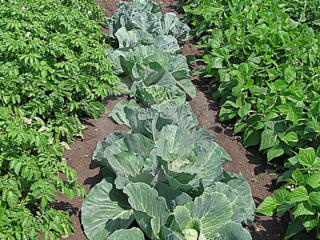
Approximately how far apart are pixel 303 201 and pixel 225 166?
117 cm

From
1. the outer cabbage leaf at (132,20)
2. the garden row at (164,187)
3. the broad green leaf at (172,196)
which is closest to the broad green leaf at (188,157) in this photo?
the garden row at (164,187)

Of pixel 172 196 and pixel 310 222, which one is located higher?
pixel 172 196

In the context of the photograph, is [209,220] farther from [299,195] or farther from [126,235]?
[299,195]

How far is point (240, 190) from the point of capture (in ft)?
11.3

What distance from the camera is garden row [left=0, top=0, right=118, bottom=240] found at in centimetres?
279

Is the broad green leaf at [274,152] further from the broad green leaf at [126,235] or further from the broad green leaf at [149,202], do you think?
the broad green leaf at [126,235]

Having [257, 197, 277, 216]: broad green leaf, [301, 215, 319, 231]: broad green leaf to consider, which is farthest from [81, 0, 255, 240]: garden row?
[301, 215, 319, 231]: broad green leaf

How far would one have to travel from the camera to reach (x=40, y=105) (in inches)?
149

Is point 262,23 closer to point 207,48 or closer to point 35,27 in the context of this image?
point 207,48

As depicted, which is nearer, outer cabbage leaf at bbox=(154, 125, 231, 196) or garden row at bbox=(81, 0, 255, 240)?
garden row at bbox=(81, 0, 255, 240)

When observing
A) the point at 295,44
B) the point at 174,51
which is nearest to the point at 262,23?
the point at 295,44

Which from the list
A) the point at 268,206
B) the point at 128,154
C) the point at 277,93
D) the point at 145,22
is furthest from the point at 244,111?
the point at 145,22

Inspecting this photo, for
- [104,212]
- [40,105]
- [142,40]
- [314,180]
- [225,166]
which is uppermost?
[142,40]

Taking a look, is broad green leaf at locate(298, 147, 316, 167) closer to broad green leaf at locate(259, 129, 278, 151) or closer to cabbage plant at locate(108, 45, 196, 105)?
broad green leaf at locate(259, 129, 278, 151)
